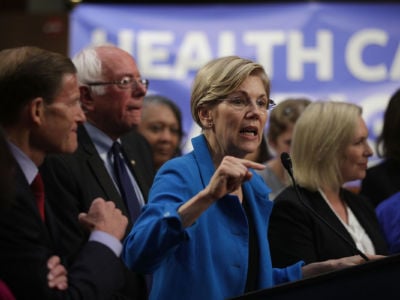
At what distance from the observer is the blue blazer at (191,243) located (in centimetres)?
271

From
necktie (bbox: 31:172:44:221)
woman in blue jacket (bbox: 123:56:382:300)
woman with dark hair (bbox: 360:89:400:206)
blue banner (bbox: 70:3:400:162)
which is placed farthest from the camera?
blue banner (bbox: 70:3:400:162)

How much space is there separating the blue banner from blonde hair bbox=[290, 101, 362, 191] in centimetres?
201

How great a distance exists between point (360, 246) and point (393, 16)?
2666 millimetres

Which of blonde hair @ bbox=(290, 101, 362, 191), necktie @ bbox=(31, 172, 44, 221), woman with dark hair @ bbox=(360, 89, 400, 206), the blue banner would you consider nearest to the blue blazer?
necktie @ bbox=(31, 172, 44, 221)

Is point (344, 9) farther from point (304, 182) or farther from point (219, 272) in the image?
point (219, 272)

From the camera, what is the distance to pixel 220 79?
119 inches

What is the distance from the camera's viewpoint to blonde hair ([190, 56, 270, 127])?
9.92 ft

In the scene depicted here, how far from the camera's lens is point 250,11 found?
6250 mm

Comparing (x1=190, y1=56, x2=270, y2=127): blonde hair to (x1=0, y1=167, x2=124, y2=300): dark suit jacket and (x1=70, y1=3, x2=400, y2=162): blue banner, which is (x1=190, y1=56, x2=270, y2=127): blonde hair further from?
(x1=70, y1=3, x2=400, y2=162): blue banner

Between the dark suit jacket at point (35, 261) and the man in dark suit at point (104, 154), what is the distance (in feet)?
1.18

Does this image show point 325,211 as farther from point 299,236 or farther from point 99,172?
point 99,172

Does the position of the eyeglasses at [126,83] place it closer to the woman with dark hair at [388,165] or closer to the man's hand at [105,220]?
the man's hand at [105,220]

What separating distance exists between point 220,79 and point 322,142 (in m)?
1.08

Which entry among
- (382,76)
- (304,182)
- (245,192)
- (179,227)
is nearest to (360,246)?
(304,182)
